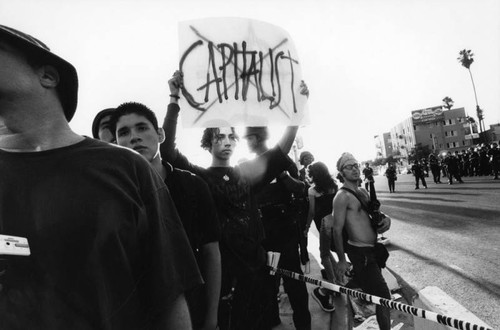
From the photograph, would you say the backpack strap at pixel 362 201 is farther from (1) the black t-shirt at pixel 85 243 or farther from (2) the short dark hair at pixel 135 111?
(1) the black t-shirt at pixel 85 243

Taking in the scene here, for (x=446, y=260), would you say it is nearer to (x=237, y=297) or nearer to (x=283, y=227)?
(x=283, y=227)

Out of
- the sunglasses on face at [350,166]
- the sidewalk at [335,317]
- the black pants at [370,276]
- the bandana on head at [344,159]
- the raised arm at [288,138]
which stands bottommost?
the sidewalk at [335,317]

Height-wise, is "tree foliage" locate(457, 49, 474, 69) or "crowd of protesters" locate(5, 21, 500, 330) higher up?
"tree foliage" locate(457, 49, 474, 69)

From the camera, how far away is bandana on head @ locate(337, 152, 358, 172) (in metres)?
3.87

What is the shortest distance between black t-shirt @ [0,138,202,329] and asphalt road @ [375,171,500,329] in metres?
3.80

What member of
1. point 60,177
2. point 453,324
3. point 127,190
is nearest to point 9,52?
point 60,177

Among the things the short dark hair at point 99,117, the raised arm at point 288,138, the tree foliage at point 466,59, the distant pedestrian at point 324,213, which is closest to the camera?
the raised arm at point 288,138

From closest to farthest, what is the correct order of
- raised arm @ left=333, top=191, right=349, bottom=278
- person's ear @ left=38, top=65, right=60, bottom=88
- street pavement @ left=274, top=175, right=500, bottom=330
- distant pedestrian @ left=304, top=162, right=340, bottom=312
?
person's ear @ left=38, top=65, right=60, bottom=88
raised arm @ left=333, top=191, right=349, bottom=278
street pavement @ left=274, top=175, right=500, bottom=330
distant pedestrian @ left=304, top=162, right=340, bottom=312

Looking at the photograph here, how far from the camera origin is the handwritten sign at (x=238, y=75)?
7.78 feet

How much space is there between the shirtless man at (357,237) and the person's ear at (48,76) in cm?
314

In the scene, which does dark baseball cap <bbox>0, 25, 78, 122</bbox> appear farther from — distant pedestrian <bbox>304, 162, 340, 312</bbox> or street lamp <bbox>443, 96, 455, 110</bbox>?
street lamp <bbox>443, 96, 455, 110</bbox>

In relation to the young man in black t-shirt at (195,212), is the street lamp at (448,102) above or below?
above

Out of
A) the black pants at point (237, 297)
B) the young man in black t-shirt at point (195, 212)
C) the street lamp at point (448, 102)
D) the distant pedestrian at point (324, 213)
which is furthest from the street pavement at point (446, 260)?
the street lamp at point (448, 102)

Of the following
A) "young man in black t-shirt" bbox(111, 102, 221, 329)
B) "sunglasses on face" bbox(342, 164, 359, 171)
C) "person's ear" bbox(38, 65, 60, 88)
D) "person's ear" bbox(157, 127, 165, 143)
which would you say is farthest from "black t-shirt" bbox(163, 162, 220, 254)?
"sunglasses on face" bbox(342, 164, 359, 171)
